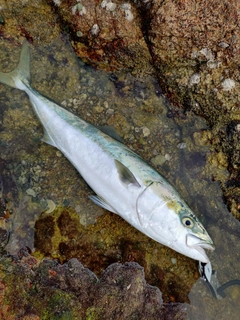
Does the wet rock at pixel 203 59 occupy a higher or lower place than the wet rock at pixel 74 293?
higher

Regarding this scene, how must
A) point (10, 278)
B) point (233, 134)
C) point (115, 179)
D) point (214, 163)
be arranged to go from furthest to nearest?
point (214, 163), point (233, 134), point (115, 179), point (10, 278)

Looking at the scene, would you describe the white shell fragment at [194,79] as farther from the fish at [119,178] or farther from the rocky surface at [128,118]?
the fish at [119,178]

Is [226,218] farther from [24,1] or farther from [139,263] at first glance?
[24,1]

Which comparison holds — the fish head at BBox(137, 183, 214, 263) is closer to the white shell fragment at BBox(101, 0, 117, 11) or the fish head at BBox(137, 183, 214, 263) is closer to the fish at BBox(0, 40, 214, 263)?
the fish at BBox(0, 40, 214, 263)

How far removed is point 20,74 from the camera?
3.45 meters

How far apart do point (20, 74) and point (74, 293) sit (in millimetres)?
2266

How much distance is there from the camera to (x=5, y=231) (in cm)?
318

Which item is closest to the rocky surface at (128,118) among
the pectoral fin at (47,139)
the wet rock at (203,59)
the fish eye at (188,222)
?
the wet rock at (203,59)

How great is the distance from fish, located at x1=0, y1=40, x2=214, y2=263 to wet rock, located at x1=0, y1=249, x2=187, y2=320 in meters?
0.50

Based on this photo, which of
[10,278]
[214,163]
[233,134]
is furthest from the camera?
[214,163]

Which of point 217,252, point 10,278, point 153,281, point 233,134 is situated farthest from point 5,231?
point 233,134

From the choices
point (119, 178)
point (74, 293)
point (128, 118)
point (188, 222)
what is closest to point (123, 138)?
point (128, 118)

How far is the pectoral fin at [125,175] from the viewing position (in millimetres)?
2979

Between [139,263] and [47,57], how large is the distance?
2.46 metres
